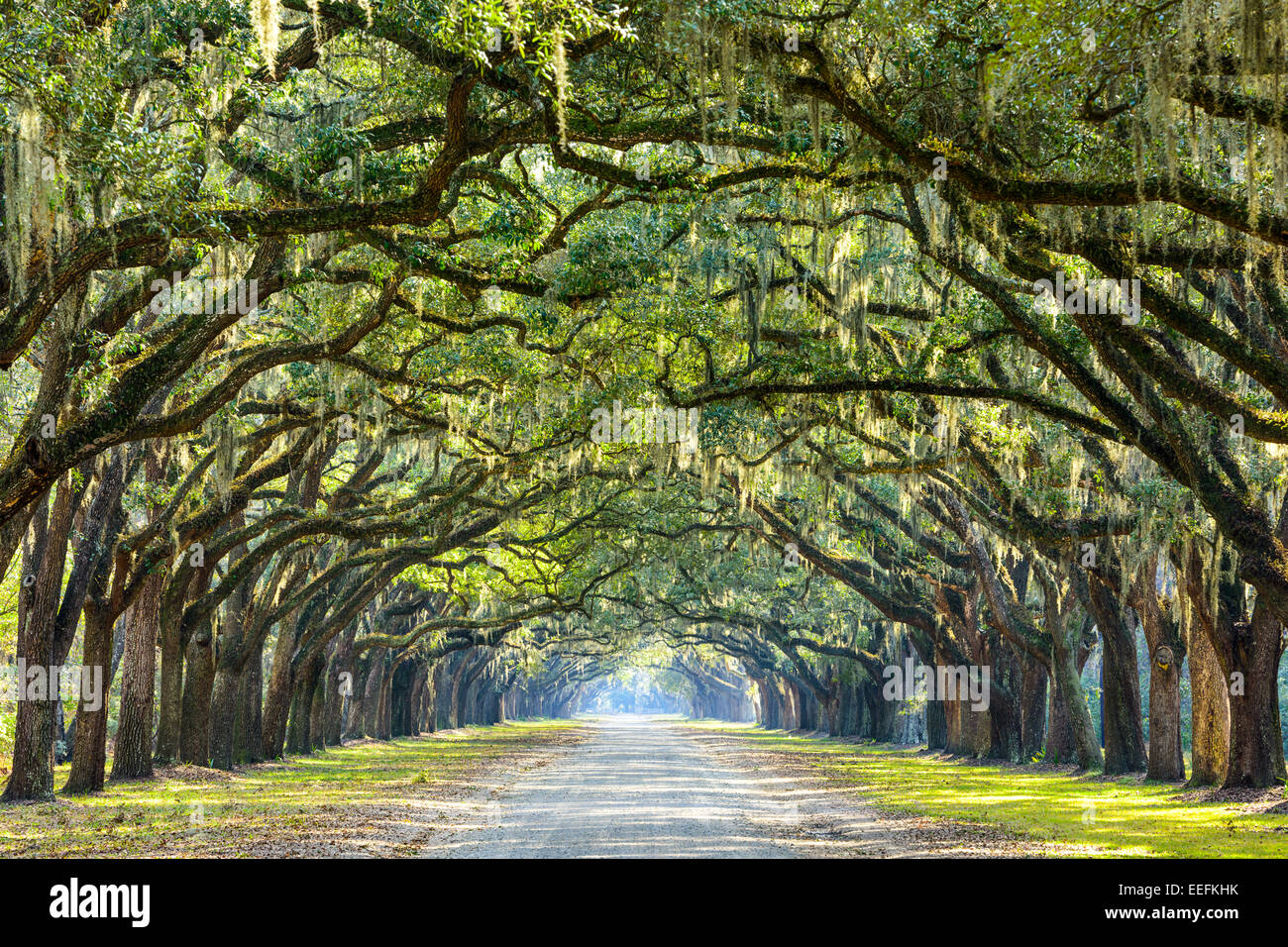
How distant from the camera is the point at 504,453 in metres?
18.7

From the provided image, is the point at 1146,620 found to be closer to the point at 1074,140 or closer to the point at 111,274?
the point at 1074,140

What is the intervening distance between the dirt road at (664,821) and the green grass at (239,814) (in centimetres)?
99

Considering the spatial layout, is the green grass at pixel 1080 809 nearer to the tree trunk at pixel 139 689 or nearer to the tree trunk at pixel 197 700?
the tree trunk at pixel 139 689

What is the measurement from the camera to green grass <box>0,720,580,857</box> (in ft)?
35.9

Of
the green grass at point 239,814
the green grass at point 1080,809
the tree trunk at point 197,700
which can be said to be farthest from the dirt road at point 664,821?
the tree trunk at point 197,700

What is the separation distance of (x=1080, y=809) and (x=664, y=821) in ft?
20.7

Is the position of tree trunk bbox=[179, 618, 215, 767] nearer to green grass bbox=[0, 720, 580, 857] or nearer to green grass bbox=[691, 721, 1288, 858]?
green grass bbox=[0, 720, 580, 857]

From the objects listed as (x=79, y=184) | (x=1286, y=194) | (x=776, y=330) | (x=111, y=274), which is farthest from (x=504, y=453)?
(x=1286, y=194)

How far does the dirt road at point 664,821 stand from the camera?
10.5 m

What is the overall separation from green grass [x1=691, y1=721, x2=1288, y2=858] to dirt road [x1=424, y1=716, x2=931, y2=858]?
141 cm

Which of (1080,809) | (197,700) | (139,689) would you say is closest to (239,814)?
(139,689)

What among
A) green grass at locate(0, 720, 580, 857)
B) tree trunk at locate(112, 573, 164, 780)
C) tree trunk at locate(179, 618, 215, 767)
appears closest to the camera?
green grass at locate(0, 720, 580, 857)

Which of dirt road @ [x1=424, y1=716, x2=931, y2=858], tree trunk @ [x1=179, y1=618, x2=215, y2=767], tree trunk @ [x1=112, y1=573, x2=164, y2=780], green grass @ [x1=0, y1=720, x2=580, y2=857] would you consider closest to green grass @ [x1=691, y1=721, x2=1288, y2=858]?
dirt road @ [x1=424, y1=716, x2=931, y2=858]

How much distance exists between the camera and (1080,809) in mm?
15758
